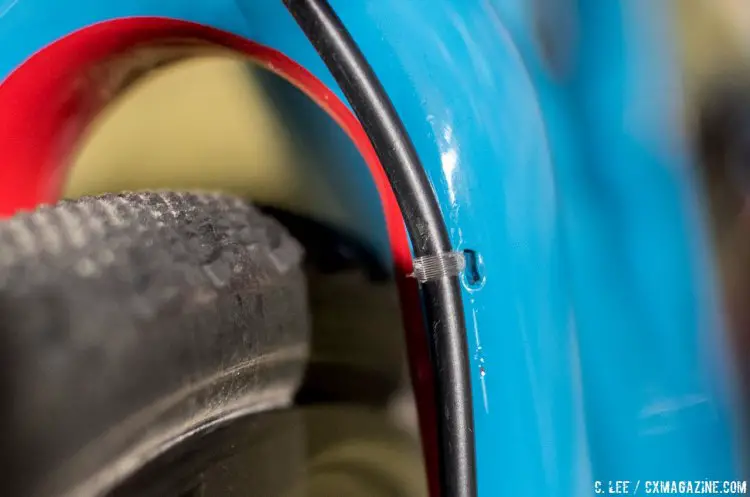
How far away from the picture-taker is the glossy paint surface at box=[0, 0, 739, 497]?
475 millimetres

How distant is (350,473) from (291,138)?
0.36 meters

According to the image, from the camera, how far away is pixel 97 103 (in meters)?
0.67

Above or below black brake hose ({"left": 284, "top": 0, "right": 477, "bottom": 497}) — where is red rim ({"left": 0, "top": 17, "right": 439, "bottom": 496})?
above

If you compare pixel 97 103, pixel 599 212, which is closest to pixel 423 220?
pixel 599 212

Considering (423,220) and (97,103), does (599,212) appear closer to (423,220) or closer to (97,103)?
(423,220)

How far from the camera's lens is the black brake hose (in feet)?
1.42

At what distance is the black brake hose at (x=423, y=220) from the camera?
431mm

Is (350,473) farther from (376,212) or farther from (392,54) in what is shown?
(392,54)

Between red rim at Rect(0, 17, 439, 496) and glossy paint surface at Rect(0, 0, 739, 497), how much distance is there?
1 cm

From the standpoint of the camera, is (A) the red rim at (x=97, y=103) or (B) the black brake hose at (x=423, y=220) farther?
(A) the red rim at (x=97, y=103)

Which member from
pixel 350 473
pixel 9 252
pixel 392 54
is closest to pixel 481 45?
pixel 392 54

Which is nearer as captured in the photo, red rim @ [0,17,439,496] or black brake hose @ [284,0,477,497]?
black brake hose @ [284,0,477,497]

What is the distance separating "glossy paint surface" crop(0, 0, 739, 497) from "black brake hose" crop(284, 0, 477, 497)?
2.3 inches

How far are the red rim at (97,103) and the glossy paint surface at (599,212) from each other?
0.01 metres
